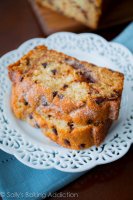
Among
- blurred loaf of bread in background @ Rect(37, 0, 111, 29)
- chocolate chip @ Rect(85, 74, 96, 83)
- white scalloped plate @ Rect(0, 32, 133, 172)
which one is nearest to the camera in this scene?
white scalloped plate @ Rect(0, 32, 133, 172)

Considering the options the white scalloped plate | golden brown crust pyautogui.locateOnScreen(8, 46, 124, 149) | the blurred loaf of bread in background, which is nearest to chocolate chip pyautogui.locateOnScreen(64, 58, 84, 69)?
golden brown crust pyautogui.locateOnScreen(8, 46, 124, 149)

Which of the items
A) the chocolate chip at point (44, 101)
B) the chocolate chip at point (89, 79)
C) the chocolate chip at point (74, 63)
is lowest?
the chocolate chip at point (89, 79)

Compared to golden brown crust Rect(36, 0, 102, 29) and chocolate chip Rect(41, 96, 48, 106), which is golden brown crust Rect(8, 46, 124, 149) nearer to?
chocolate chip Rect(41, 96, 48, 106)

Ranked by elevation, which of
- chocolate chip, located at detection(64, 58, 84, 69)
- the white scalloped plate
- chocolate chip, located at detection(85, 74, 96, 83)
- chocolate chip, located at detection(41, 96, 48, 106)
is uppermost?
chocolate chip, located at detection(64, 58, 84, 69)

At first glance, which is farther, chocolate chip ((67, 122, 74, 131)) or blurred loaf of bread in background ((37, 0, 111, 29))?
blurred loaf of bread in background ((37, 0, 111, 29))

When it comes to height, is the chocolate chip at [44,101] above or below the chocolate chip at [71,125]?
above

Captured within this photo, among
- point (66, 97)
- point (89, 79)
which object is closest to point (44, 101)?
point (66, 97)

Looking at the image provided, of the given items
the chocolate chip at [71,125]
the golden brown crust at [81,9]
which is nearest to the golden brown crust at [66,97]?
the chocolate chip at [71,125]

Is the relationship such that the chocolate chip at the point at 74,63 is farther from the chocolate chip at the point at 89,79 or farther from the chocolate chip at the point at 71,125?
the chocolate chip at the point at 71,125
